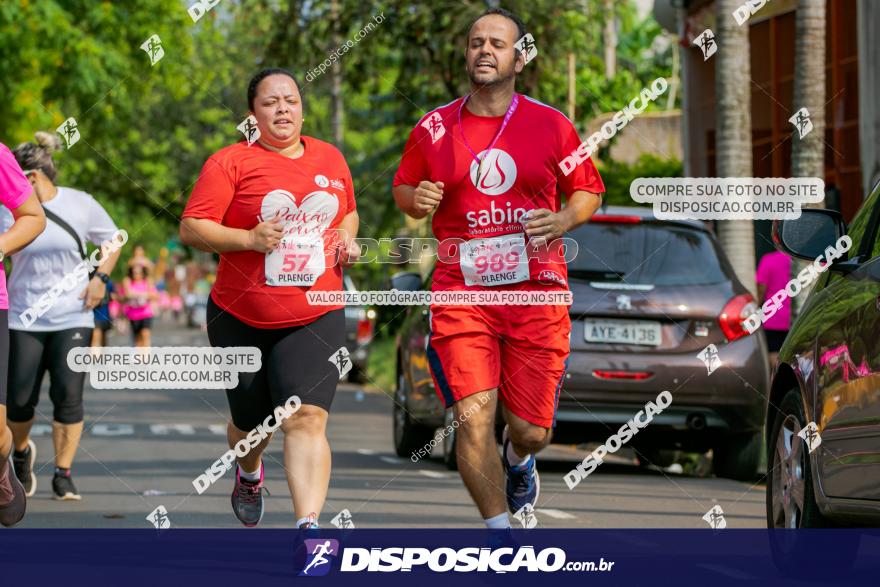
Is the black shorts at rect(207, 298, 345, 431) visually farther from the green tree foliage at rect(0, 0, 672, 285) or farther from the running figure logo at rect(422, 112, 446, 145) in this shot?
the green tree foliage at rect(0, 0, 672, 285)

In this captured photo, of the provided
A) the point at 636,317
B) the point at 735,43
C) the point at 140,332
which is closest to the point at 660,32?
the point at 140,332

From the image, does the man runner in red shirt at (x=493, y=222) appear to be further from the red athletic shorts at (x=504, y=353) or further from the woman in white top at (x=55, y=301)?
the woman in white top at (x=55, y=301)

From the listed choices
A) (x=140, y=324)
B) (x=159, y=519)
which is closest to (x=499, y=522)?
(x=159, y=519)

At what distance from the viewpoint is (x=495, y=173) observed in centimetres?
719

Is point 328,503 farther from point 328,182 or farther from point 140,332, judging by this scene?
point 140,332

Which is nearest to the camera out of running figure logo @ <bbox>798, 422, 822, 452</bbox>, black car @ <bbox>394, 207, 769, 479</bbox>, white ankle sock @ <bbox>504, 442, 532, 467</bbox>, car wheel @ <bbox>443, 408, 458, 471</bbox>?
running figure logo @ <bbox>798, 422, 822, 452</bbox>

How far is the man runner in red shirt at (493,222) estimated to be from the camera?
718 cm

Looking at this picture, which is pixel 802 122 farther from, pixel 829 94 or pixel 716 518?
pixel 829 94

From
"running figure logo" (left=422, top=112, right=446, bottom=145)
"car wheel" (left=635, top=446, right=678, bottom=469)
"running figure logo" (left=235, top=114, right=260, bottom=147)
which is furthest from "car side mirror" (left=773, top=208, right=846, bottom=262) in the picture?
"car wheel" (left=635, top=446, right=678, bottom=469)

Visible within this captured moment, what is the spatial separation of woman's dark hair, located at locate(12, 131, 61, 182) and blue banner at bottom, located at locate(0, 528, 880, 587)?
275cm

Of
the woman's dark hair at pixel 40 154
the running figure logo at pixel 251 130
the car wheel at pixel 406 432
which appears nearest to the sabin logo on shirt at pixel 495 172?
the running figure logo at pixel 251 130

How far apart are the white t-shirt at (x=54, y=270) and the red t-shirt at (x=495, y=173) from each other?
362 centimetres

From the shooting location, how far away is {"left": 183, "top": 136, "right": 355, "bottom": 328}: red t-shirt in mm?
7379

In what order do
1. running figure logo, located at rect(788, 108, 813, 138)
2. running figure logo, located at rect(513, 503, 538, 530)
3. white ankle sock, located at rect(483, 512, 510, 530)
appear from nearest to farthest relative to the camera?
white ankle sock, located at rect(483, 512, 510, 530) → running figure logo, located at rect(513, 503, 538, 530) → running figure logo, located at rect(788, 108, 813, 138)
